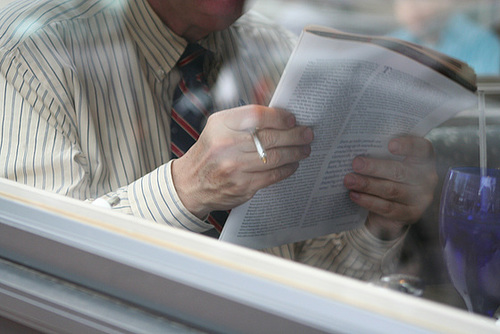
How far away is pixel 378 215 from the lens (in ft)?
3.55

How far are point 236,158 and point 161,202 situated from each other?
0.16 m

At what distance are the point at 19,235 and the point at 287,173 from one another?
435 millimetres

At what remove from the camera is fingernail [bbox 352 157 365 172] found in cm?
101

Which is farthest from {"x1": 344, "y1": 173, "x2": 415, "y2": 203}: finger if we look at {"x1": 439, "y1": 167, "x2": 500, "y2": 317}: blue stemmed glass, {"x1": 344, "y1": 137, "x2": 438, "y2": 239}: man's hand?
{"x1": 439, "y1": 167, "x2": 500, "y2": 317}: blue stemmed glass

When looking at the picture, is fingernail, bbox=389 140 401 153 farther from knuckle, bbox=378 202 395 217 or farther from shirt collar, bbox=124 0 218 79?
shirt collar, bbox=124 0 218 79

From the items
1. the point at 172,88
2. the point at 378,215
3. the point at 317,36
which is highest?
the point at 317,36

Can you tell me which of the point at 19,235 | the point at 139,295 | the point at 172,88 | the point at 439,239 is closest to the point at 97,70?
the point at 172,88

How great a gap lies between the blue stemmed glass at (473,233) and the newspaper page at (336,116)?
6.6 inches

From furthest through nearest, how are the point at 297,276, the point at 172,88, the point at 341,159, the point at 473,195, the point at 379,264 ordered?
1. the point at 172,88
2. the point at 341,159
3. the point at 379,264
4. the point at 473,195
5. the point at 297,276

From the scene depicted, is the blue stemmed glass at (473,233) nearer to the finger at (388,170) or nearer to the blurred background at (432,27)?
the blurred background at (432,27)

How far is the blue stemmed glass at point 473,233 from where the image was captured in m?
0.71

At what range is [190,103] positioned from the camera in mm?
1062

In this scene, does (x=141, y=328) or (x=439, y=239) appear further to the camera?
(x=439, y=239)

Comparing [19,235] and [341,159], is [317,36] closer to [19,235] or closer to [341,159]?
[341,159]
